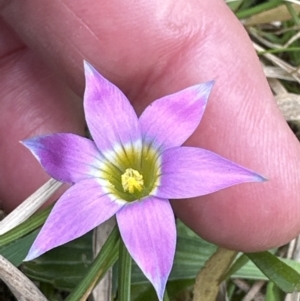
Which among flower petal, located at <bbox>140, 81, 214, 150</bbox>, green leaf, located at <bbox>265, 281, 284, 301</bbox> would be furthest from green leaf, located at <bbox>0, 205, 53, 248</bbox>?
green leaf, located at <bbox>265, 281, 284, 301</bbox>

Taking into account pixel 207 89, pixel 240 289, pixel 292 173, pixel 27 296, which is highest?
pixel 207 89

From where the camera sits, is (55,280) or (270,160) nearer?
(270,160)

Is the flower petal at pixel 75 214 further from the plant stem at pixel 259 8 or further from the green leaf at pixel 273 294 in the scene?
the plant stem at pixel 259 8

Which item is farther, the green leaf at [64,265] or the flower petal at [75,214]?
the green leaf at [64,265]

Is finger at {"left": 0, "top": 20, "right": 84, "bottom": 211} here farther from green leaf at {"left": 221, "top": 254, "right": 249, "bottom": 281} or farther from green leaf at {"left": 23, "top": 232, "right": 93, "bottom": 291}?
green leaf at {"left": 221, "top": 254, "right": 249, "bottom": 281}

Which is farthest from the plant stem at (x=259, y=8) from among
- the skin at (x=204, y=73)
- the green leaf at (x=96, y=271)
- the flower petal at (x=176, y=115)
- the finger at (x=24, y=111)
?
the green leaf at (x=96, y=271)

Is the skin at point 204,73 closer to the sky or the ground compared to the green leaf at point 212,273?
closer to the sky

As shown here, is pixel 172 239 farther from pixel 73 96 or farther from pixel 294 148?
pixel 73 96

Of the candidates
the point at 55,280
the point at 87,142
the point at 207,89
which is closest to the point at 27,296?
the point at 55,280
